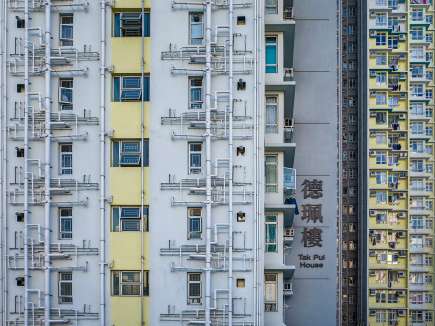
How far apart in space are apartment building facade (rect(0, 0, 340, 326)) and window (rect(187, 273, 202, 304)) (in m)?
0.04

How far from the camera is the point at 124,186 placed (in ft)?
53.1

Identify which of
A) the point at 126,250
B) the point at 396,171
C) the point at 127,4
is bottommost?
the point at 126,250

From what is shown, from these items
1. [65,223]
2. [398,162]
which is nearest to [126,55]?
[65,223]

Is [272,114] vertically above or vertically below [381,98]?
below

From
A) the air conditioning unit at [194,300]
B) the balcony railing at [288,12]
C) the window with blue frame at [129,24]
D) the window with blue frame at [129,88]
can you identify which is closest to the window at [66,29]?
the window with blue frame at [129,24]

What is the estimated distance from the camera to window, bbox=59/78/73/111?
16.5m

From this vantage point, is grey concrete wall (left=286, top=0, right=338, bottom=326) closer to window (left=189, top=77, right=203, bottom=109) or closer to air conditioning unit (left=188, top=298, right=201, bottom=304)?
air conditioning unit (left=188, top=298, right=201, bottom=304)

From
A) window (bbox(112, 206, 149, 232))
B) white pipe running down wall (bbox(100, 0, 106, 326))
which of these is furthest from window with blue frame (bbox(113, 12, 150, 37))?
window (bbox(112, 206, 149, 232))

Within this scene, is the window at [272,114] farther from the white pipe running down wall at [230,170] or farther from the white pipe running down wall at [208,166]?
the white pipe running down wall at [208,166]

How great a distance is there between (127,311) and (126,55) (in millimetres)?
8442

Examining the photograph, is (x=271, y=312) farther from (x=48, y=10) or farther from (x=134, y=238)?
(x=48, y=10)

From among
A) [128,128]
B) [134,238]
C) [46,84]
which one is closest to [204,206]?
[134,238]

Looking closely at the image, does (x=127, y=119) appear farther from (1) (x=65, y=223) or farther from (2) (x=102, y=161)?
(1) (x=65, y=223)

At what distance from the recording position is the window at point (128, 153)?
16.3 meters
